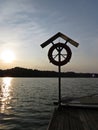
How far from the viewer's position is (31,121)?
58.9ft

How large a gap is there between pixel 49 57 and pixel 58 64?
29.5 inches

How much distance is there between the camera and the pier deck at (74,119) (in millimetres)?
9102

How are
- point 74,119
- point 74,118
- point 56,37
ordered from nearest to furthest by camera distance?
point 74,119 < point 74,118 < point 56,37

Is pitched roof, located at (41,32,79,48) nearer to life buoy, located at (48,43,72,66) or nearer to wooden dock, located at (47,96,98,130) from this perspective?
life buoy, located at (48,43,72,66)

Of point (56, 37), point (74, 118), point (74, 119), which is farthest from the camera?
point (56, 37)

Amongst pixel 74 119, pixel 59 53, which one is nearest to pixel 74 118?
pixel 74 119

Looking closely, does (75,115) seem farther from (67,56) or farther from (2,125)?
(2,125)

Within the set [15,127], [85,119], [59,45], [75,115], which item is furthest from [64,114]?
[15,127]

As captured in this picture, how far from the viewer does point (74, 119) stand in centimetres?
1038

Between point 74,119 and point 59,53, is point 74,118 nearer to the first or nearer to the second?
point 74,119

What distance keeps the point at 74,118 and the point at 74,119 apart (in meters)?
0.20

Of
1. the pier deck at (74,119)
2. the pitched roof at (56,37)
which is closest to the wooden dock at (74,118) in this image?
the pier deck at (74,119)

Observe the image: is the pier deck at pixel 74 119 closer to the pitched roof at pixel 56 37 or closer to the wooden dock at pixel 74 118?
the wooden dock at pixel 74 118

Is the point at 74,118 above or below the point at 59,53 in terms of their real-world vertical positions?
below
